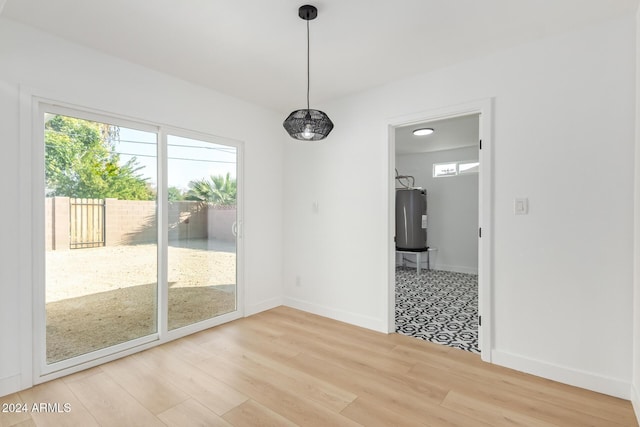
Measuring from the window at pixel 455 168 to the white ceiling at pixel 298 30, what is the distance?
4.03 m

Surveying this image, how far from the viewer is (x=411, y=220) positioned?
6.30 metres

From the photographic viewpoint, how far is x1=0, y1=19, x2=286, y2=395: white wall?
2189 mm

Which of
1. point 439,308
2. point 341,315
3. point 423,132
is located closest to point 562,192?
point 439,308

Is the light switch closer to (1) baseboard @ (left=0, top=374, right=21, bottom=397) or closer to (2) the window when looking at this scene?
(1) baseboard @ (left=0, top=374, right=21, bottom=397)

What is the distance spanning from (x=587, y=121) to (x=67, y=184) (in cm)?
402

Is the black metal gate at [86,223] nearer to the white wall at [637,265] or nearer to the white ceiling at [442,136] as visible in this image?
the white ceiling at [442,136]

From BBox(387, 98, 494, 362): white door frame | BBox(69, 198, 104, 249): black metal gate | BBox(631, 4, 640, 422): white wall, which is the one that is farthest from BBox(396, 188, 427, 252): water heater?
BBox(69, 198, 104, 249): black metal gate

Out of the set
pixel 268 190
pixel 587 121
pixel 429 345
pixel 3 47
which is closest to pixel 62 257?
pixel 3 47

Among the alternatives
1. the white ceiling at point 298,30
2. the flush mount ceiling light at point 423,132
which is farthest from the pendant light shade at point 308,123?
the flush mount ceiling light at point 423,132

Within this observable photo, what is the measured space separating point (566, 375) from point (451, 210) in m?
4.67

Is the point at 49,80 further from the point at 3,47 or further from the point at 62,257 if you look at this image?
the point at 62,257

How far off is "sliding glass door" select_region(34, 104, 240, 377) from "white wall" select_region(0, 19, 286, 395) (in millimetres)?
138

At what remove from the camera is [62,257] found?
2514 millimetres

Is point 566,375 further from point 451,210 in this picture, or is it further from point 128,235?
point 451,210
